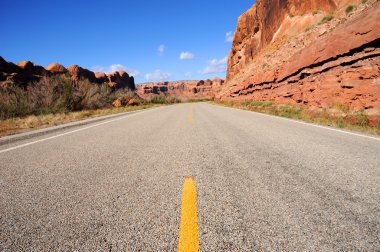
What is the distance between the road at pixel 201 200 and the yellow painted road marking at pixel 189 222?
0.05 meters

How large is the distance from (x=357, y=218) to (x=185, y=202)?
1.45 metres

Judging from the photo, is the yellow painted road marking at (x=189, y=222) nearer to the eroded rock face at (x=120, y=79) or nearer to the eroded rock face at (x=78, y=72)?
the eroded rock face at (x=78, y=72)

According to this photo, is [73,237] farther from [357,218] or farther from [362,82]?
[362,82]

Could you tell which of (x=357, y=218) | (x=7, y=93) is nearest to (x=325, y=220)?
(x=357, y=218)

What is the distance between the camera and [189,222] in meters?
1.76

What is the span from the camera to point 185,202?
6.84ft

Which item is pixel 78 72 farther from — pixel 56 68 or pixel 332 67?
pixel 332 67

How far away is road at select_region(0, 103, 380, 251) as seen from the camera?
157cm

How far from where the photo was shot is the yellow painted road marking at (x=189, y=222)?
58.8 inches

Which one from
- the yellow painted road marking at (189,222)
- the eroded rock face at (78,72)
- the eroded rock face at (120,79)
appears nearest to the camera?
the yellow painted road marking at (189,222)

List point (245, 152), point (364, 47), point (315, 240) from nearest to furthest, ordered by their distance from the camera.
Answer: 1. point (315, 240)
2. point (245, 152)
3. point (364, 47)

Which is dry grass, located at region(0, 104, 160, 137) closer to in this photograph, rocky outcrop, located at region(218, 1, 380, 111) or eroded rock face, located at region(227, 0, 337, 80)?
rocky outcrop, located at region(218, 1, 380, 111)

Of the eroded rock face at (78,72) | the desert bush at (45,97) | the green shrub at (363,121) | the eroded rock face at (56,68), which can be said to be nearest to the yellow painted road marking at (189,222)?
the green shrub at (363,121)

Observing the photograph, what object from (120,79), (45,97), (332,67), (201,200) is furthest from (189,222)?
(120,79)
